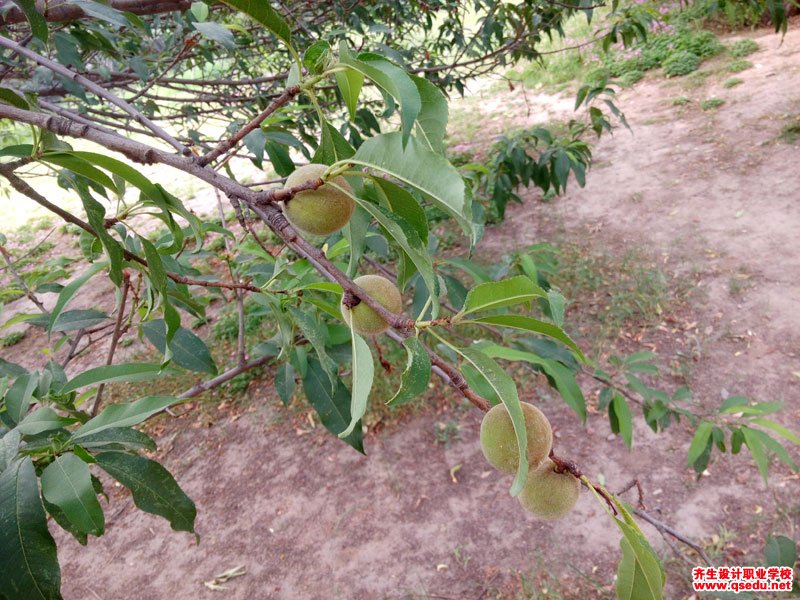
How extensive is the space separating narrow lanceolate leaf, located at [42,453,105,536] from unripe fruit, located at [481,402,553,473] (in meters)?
0.55

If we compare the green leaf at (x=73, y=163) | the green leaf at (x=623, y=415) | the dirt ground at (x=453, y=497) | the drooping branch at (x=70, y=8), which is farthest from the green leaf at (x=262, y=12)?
the dirt ground at (x=453, y=497)

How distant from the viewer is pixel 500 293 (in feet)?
2.04

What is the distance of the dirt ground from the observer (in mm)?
1977

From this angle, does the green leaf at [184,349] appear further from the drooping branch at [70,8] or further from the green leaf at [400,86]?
the green leaf at [400,86]

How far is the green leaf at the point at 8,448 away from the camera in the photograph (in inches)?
29.8

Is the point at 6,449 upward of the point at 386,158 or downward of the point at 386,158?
downward

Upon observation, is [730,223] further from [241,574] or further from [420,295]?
[241,574]

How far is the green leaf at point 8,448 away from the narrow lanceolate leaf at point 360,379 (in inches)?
22.1

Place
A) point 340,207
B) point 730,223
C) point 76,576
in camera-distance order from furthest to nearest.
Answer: point 730,223 < point 76,576 < point 340,207

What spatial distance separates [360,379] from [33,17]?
0.86 m

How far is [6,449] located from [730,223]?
4315 mm

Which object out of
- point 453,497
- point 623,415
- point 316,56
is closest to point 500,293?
point 316,56

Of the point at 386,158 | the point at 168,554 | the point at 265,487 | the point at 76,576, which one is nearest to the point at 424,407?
A: the point at 265,487

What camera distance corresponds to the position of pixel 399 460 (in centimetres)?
249
